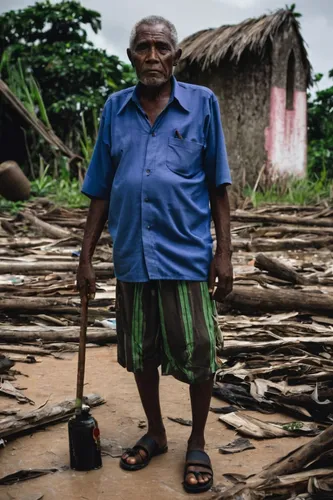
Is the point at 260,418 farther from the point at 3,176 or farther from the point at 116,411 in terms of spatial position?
the point at 3,176

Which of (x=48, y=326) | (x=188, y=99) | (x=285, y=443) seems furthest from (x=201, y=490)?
(x=48, y=326)

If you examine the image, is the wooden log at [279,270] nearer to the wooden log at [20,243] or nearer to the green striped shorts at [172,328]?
the green striped shorts at [172,328]

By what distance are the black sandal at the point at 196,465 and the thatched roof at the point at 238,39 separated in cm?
977

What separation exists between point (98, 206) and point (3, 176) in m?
7.86

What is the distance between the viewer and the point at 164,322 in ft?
7.86

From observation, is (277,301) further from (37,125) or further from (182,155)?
(37,125)

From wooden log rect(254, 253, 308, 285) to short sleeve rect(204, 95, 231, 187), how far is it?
262 centimetres

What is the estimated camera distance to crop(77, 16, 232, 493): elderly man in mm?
2361

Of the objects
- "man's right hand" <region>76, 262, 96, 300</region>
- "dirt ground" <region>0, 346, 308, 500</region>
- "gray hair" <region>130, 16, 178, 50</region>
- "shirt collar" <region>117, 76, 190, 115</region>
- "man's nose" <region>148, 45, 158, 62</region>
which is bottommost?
"dirt ground" <region>0, 346, 308, 500</region>

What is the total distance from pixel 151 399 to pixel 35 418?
1.68 ft

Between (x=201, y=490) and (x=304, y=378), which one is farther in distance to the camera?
(x=304, y=378)

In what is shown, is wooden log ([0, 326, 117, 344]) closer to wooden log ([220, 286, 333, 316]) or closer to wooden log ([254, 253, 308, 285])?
wooden log ([220, 286, 333, 316])

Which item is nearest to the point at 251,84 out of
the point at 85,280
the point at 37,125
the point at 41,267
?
the point at 37,125

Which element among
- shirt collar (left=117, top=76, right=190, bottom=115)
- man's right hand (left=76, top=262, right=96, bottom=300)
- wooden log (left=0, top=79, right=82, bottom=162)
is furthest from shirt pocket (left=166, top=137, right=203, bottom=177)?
wooden log (left=0, top=79, right=82, bottom=162)
